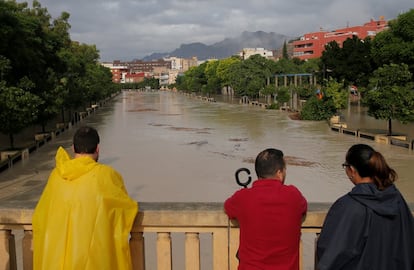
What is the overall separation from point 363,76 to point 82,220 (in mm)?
44611

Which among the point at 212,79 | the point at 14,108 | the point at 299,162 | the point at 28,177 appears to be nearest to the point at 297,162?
the point at 299,162

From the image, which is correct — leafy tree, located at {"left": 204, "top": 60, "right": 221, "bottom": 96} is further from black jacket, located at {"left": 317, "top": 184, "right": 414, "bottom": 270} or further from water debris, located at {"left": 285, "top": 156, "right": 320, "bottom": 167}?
black jacket, located at {"left": 317, "top": 184, "right": 414, "bottom": 270}

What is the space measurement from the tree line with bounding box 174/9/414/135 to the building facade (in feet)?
88.4

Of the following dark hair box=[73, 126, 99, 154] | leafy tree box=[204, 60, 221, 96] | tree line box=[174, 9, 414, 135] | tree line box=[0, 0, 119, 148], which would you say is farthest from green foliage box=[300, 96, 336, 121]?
leafy tree box=[204, 60, 221, 96]

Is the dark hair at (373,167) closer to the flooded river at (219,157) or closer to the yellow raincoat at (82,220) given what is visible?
the yellow raincoat at (82,220)

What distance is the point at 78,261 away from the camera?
8.18 ft

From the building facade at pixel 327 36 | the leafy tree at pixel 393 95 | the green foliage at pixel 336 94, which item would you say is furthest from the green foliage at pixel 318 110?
the building facade at pixel 327 36

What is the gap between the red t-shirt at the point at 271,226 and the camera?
101 inches

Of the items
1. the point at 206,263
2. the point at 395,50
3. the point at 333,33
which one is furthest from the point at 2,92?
the point at 333,33

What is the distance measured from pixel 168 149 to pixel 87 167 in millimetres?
19236

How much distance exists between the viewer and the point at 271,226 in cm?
257

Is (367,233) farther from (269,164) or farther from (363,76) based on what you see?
(363,76)

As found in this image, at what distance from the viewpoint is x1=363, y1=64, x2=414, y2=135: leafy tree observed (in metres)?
21.3

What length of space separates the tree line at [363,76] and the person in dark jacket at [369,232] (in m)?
20.7
